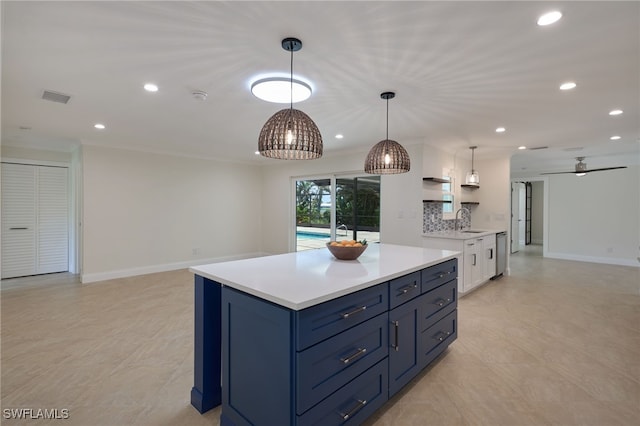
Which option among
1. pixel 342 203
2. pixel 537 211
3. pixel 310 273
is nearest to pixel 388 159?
pixel 310 273

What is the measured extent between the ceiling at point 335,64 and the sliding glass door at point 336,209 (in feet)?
5.81

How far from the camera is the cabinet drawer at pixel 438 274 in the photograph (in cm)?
228

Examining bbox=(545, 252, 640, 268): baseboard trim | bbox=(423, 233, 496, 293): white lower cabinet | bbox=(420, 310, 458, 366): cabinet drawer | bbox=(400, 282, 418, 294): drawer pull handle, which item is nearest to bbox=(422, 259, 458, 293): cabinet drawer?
bbox=(400, 282, 418, 294): drawer pull handle

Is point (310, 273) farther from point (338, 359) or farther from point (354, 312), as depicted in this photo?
point (338, 359)

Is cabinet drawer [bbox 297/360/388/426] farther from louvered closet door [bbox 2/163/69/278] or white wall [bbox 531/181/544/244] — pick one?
white wall [bbox 531/181/544/244]

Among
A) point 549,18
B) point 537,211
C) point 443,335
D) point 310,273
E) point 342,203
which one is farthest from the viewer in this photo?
point 537,211

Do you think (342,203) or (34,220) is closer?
(34,220)

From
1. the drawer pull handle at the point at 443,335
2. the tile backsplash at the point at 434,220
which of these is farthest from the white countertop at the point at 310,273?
the tile backsplash at the point at 434,220

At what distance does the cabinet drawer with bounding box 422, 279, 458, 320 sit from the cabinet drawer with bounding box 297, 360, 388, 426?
616 mm

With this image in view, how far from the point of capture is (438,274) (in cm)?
244

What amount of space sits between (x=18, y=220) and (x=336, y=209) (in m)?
5.63

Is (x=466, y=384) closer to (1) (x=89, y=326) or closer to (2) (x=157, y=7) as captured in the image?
(2) (x=157, y=7)

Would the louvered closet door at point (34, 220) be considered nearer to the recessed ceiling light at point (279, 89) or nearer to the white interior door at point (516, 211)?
the recessed ceiling light at point (279, 89)

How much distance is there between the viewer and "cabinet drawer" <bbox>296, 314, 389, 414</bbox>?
4.58 feet
